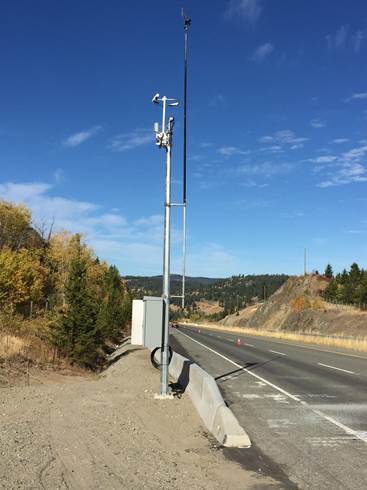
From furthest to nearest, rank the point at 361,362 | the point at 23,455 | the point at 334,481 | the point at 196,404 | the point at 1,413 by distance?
the point at 361,362
the point at 196,404
the point at 1,413
the point at 23,455
the point at 334,481

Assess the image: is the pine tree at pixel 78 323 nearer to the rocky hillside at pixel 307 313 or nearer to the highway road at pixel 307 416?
the highway road at pixel 307 416

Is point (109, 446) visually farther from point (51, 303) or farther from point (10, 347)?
point (51, 303)

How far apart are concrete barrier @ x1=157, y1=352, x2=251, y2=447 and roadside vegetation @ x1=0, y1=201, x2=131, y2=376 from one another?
8696 mm

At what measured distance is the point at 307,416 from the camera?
10523 mm

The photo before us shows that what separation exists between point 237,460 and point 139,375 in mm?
10496

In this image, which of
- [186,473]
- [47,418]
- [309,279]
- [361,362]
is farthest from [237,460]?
[309,279]

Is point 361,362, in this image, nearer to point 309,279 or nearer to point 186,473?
point 186,473

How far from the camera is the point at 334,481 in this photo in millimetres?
6297

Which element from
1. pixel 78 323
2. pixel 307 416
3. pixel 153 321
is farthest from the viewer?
pixel 78 323

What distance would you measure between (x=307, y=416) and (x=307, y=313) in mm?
70607

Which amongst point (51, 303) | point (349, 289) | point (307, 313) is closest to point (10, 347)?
point (51, 303)

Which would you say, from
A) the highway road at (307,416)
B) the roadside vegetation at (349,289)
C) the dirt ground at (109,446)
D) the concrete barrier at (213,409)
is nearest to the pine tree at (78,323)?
the highway road at (307,416)

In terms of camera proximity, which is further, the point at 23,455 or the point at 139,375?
the point at 139,375

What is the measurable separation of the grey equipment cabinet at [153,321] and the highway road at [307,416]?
2.18 metres
